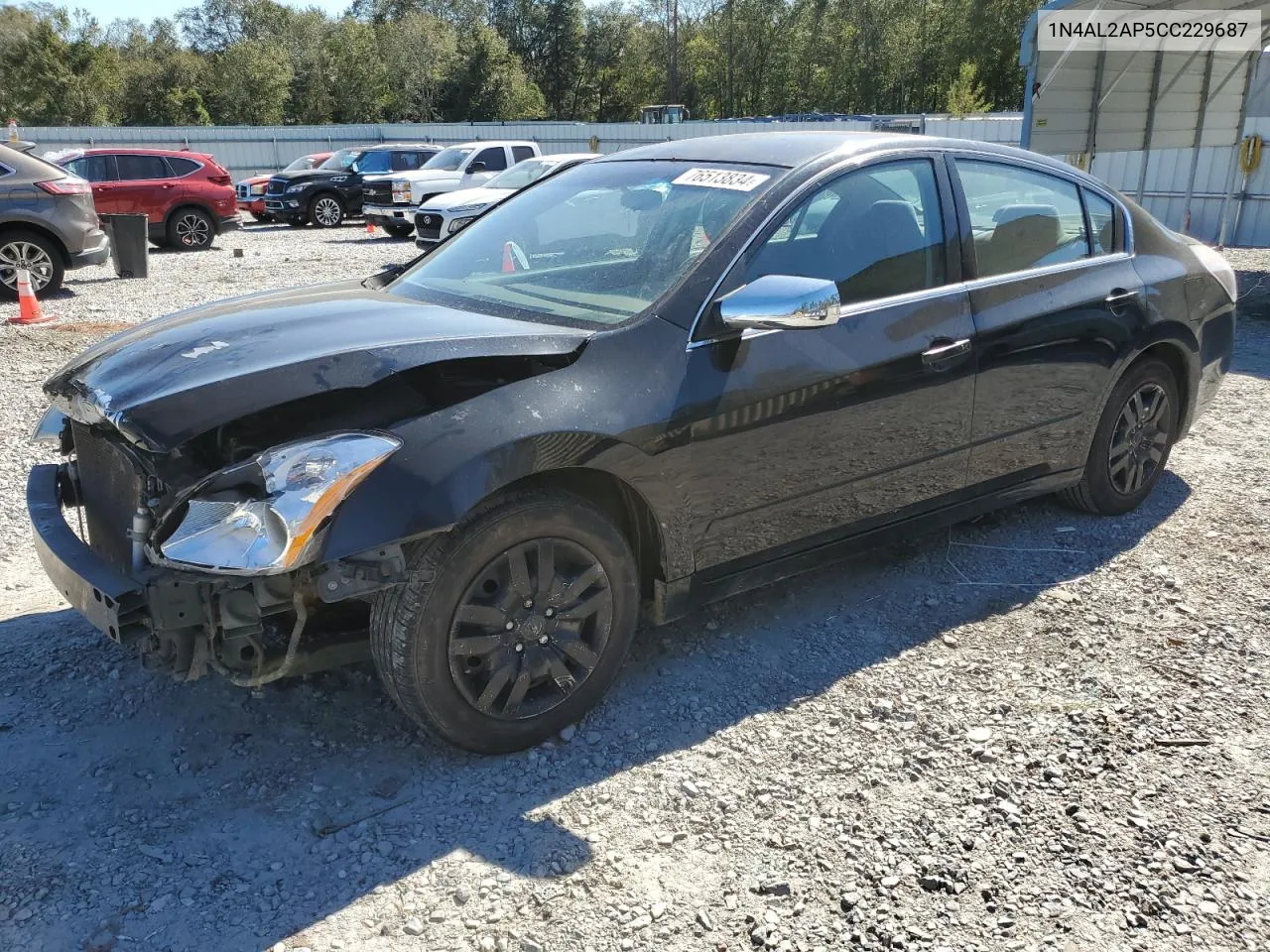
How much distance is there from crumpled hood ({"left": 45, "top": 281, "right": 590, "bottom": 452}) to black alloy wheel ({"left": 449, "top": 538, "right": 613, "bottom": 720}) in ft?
2.01

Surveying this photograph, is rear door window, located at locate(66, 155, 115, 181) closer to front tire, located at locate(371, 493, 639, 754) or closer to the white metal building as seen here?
the white metal building

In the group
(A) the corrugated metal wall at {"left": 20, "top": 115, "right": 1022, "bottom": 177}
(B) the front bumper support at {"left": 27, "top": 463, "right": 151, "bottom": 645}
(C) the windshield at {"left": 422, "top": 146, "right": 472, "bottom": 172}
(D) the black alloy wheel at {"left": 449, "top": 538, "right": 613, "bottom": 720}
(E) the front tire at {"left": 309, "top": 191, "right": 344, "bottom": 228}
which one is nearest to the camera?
(B) the front bumper support at {"left": 27, "top": 463, "right": 151, "bottom": 645}

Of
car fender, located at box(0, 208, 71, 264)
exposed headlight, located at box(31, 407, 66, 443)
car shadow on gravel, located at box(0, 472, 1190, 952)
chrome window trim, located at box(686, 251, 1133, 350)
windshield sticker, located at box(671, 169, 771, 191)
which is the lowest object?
car shadow on gravel, located at box(0, 472, 1190, 952)

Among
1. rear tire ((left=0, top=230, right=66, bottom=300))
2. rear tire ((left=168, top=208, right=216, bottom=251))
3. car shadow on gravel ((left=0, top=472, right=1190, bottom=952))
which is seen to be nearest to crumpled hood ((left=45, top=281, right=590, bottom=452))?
car shadow on gravel ((left=0, top=472, right=1190, bottom=952))

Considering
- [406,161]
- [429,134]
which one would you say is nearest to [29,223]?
[406,161]

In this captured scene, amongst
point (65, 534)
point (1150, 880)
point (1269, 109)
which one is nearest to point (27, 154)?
point (65, 534)

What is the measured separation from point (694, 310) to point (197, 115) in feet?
233

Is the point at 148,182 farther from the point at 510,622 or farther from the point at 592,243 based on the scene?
the point at 510,622

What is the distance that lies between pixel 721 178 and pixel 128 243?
12121 mm

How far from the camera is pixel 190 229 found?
17328 mm

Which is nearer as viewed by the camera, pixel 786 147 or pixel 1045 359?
pixel 786 147

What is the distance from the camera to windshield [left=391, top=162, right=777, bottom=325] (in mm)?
3404

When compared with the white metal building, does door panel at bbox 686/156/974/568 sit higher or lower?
lower

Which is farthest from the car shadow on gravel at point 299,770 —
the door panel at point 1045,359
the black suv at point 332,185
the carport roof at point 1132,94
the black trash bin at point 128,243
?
Answer: the black suv at point 332,185
